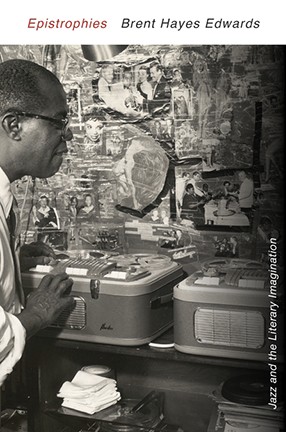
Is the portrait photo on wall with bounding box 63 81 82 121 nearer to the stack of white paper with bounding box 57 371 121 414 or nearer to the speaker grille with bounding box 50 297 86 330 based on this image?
the speaker grille with bounding box 50 297 86 330

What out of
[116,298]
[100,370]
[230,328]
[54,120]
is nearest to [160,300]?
[116,298]

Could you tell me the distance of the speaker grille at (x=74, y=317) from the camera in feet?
5.79

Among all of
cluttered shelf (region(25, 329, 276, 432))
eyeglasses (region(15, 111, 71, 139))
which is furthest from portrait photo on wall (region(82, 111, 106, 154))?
cluttered shelf (region(25, 329, 276, 432))

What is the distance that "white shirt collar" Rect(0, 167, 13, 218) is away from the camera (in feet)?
5.41

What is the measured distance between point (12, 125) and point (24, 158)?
92mm

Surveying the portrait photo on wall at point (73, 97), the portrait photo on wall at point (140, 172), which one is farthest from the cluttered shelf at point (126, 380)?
the portrait photo on wall at point (73, 97)

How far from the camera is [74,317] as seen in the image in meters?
1.78

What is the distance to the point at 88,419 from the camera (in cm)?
180

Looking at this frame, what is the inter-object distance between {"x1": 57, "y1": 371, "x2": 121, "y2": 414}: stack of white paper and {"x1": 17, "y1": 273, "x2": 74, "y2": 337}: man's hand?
0.79 feet

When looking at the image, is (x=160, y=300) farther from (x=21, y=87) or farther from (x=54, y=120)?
(x=21, y=87)

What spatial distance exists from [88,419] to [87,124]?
0.84 m
